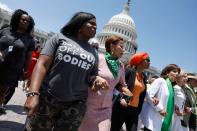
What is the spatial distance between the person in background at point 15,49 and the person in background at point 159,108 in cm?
180

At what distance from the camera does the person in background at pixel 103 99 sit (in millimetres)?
2990

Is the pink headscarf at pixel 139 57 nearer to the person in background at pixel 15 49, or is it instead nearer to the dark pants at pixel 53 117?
the person in background at pixel 15 49

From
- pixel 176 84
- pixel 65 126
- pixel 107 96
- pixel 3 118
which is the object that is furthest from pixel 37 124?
pixel 176 84

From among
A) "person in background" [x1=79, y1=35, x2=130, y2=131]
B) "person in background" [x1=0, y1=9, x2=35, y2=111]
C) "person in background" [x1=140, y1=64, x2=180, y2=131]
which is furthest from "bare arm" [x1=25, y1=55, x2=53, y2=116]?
"person in background" [x1=140, y1=64, x2=180, y2=131]

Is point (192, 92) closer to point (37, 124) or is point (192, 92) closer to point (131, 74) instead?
point (131, 74)

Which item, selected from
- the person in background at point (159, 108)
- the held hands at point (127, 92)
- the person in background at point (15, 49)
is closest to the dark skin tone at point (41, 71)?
the held hands at point (127, 92)

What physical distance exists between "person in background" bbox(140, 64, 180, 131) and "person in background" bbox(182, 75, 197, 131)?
1.01 m

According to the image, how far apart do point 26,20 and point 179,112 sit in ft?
8.99

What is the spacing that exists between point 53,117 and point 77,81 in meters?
0.33

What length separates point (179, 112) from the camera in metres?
5.36

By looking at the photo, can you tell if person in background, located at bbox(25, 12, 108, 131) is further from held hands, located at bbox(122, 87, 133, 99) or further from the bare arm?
held hands, located at bbox(122, 87, 133, 99)

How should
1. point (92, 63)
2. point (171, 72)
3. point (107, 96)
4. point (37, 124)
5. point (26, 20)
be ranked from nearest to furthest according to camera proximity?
1. point (37, 124)
2. point (92, 63)
3. point (107, 96)
4. point (26, 20)
5. point (171, 72)

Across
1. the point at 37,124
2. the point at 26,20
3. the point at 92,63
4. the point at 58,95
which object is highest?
the point at 26,20

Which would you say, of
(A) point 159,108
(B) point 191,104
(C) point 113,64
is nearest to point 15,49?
(C) point 113,64
